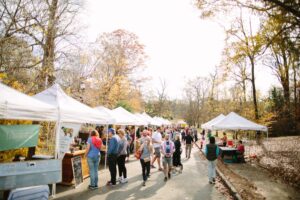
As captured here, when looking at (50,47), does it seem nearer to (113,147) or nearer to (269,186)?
(113,147)

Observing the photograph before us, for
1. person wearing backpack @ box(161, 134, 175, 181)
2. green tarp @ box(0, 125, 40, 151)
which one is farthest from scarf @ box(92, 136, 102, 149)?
person wearing backpack @ box(161, 134, 175, 181)

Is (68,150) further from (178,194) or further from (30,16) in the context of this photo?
(30,16)

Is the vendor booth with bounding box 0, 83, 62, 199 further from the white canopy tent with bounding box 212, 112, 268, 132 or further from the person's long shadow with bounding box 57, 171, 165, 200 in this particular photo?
the white canopy tent with bounding box 212, 112, 268, 132

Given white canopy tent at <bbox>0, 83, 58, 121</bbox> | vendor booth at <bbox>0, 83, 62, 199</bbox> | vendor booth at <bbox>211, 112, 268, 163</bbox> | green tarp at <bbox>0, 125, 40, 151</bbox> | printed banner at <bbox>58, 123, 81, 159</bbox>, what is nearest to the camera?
vendor booth at <bbox>0, 83, 62, 199</bbox>

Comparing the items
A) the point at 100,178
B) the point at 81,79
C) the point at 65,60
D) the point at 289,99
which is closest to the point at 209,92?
the point at 289,99

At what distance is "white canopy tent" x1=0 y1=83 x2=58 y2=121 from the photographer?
5.07m

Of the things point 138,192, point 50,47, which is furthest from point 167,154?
point 50,47

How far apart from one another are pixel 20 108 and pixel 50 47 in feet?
31.2

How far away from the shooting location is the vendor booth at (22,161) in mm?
4742

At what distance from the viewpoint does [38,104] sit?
6.09m

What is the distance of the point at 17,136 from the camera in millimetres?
6781

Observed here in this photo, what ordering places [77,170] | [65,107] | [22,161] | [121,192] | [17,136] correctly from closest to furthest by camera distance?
[22,161] < [17,136] < [65,107] < [121,192] < [77,170]

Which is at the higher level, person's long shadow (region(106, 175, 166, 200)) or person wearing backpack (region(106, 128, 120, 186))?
person wearing backpack (region(106, 128, 120, 186))

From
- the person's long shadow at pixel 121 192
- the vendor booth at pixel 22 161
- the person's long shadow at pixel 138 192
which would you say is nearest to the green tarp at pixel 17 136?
the vendor booth at pixel 22 161
